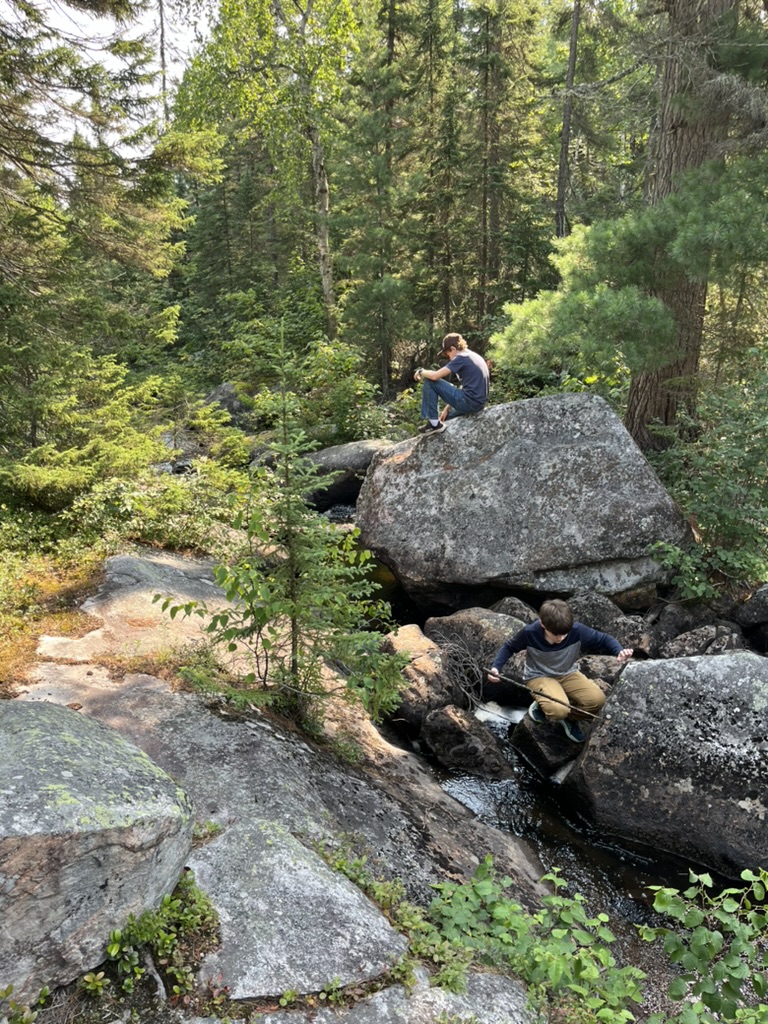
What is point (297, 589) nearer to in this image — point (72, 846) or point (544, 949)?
point (72, 846)

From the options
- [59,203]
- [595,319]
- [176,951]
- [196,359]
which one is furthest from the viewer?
[196,359]

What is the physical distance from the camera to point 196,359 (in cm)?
2666

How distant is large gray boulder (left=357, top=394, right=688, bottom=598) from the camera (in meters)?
8.43

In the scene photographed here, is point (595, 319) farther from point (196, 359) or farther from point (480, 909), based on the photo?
point (196, 359)

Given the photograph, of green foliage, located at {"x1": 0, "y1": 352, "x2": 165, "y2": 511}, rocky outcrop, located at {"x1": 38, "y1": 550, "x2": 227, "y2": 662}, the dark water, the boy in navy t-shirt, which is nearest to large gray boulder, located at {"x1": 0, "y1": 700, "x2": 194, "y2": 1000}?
rocky outcrop, located at {"x1": 38, "y1": 550, "x2": 227, "y2": 662}

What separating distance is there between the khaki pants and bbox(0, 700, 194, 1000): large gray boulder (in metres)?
3.96

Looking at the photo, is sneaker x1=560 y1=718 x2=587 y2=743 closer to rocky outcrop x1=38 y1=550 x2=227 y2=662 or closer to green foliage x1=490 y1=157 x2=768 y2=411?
rocky outcrop x1=38 y1=550 x2=227 y2=662

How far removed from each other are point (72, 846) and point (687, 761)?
4.53 metres

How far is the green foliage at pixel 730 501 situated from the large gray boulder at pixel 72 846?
22.9ft

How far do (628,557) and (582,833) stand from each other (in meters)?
3.86

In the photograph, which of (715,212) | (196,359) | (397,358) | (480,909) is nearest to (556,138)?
(397,358)

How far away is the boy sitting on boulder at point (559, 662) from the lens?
6.16 m

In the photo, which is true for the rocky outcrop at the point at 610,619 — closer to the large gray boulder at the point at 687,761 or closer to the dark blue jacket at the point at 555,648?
the dark blue jacket at the point at 555,648

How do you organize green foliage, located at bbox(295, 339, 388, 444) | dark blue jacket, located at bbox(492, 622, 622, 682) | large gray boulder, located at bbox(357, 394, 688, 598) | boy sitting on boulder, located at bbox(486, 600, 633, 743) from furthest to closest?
1. green foliage, located at bbox(295, 339, 388, 444)
2. large gray boulder, located at bbox(357, 394, 688, 598)
3. dark blue jacket, located at bbox(492, 622, 622, 682)
4. boy sitting on boulder, located at bbox(486, 600, 633, 743)
